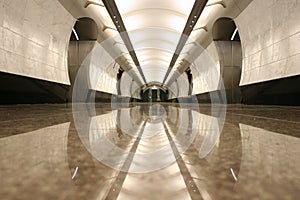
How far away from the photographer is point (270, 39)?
7.92 metres

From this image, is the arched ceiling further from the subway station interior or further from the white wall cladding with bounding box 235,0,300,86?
the white wall cladding with bounding box 235,0,300,86

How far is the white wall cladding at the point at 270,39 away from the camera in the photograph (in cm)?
638

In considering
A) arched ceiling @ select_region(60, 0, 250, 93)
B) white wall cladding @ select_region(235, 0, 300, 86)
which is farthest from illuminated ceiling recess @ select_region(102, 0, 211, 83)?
white wall cladding @ select_region(235, 0, 300, 86)

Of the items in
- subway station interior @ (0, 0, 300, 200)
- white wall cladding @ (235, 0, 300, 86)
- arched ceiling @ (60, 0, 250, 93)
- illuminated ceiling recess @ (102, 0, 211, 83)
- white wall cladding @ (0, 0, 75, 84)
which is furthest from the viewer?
illuminated ceiling recess @ (102, 0, 211, 83)

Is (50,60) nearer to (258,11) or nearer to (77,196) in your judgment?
(258,11)

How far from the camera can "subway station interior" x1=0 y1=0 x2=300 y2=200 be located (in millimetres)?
618

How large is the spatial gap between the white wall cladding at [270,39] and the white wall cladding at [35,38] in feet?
22.7

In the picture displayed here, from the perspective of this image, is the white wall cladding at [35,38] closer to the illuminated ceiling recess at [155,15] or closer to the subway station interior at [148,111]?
the subway station interior at [148,111]

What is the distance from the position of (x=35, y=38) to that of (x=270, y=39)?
7.52m

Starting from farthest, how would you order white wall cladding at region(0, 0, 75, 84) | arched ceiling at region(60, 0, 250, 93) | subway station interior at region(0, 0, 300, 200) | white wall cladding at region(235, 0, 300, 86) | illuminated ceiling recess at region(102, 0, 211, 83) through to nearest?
1. illuminated ceiling recess at region(102, 0, 211, 83)
2. arched ceiling at region(60, 0, 250, 93)
3. white wall cladding at region(235, 0, 300, 86)
4. white wall cladding at region(0, 0, 75, 84)
5. subway station interior at region(0, 0, 300, 200)

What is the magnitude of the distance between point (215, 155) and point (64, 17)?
9.87 meters

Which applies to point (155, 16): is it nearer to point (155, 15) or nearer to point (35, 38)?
point (155, 15)

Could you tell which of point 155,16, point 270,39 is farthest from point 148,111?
point 155,16

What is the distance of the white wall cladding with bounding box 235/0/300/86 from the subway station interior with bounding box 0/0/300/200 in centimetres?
5
